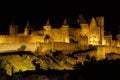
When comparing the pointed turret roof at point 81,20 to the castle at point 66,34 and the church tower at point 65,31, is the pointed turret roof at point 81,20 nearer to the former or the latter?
the castle at point 66,34

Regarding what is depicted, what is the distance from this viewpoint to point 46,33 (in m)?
68.5

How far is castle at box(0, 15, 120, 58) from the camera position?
220ft

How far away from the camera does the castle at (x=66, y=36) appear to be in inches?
2635

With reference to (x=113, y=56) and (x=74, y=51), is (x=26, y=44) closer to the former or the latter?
(x=74, y=51)

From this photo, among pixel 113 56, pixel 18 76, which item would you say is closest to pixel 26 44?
pixel 113 56

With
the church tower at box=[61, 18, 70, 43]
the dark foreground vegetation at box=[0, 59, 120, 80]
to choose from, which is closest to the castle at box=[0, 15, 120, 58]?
the church tower at box=[61, 18, 70, 43]

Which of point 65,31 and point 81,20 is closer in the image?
point 65,31

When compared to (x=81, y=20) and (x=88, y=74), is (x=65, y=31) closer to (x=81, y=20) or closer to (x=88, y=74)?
(x=81, y=20)

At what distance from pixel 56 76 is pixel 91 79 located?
2590 mm

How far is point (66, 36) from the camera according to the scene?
68.4m

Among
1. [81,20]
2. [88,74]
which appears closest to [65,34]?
[81,20]

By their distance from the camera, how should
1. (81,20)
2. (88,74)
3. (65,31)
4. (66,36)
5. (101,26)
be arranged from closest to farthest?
(88,74) < (66,36) < (65,31) < (101,26) < (81,20)

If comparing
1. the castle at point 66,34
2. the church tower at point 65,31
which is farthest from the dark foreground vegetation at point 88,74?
the church tower at point 65,31

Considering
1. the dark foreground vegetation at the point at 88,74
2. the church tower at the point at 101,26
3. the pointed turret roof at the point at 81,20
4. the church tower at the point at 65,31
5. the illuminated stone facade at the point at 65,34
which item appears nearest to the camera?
the dark foreground vegetation at the point at 88,74
